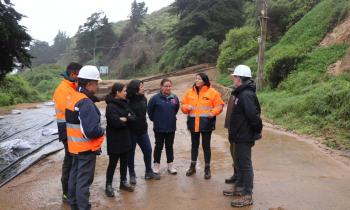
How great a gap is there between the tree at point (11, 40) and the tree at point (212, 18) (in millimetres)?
20721

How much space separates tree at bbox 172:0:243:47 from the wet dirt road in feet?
91.2

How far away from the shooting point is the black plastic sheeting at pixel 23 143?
27.8 ft

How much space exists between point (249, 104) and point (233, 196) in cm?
147

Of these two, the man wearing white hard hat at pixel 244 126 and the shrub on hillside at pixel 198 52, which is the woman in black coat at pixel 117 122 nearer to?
the man wearing white hard hat at pixel 244 126

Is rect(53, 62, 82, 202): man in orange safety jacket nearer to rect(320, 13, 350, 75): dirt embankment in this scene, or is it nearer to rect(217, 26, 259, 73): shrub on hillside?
rect(320, 13, 350, 75): dirt embankment

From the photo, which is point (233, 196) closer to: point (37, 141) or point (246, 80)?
point (246, 80)

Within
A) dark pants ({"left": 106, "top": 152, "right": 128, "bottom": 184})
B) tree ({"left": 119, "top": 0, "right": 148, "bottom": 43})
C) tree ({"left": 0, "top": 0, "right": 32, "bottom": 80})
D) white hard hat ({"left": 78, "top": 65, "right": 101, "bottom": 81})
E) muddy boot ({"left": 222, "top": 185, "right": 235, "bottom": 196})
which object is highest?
tree ({"left": 119, "top": 0, "right": 148, "bottom": 43})

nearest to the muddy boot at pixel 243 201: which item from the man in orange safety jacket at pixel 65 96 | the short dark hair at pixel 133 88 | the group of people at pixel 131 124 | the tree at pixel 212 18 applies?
the group of people at pixel 131 124

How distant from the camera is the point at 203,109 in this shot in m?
6.78

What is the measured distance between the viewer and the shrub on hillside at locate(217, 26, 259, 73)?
A: 85.6 ft

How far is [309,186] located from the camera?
6520mm

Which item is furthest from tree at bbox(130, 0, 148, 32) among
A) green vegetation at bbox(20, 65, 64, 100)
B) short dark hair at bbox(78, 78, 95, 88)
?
short dark hair at bbox(78, 78, 95, 88)

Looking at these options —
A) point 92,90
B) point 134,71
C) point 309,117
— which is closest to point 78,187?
point 92,90

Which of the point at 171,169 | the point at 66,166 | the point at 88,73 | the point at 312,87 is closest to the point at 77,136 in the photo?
the point at 88,73
